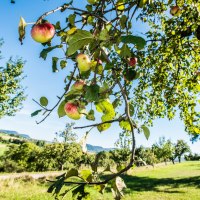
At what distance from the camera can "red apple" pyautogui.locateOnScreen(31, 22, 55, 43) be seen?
1.61m

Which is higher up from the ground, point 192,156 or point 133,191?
point 192,156

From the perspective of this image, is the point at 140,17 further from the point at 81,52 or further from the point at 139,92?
the point at 81,52

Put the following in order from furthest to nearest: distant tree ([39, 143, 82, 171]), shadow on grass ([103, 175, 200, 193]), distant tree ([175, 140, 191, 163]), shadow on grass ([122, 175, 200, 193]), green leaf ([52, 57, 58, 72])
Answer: distant tree ([175, 140, 191, 163]) → distant tree ([39, 143, 82, 171]) → shadow on grass ([122, 175, 200, 193]) → shadow on grass ([103, 175, 200, 193]) → green leaf ([52, 57, 58, 72])

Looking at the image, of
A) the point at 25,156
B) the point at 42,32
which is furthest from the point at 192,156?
the point at 42,32

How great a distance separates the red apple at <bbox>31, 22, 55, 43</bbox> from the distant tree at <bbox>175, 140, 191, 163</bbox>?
98.7 meters

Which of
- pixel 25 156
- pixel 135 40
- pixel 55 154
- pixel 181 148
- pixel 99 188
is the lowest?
pixel 99 188

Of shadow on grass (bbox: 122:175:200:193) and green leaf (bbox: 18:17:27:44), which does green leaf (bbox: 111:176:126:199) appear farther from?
shadow on grass (bbox: 122:175:200:193)

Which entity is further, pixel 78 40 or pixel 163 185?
pixel 163 185

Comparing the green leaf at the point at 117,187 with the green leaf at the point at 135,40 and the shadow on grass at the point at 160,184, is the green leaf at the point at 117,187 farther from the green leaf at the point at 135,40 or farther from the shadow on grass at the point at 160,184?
the shadow on grass at the point at 160,184

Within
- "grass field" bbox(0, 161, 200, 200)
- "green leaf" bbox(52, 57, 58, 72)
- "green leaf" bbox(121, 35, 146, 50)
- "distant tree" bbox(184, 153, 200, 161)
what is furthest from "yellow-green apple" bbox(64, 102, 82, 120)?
"distant tree" bbox(184, 153, 200, 161)

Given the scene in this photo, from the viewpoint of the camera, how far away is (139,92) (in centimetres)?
841

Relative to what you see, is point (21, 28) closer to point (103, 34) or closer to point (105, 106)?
point (103, 34)

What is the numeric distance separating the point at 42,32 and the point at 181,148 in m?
101

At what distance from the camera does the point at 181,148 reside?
9656 centimetres
